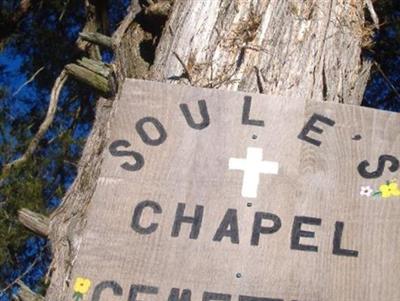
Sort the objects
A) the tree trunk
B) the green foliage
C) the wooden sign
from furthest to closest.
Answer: the green foliage, the tree trunk, the wooden sign

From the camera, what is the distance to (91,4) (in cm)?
533

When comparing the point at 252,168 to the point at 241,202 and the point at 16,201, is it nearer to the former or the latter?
the point at 241,202

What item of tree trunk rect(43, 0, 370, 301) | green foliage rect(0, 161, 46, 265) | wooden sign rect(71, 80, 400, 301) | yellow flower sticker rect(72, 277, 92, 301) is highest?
green foliage rect(0, 161, 46, 265)

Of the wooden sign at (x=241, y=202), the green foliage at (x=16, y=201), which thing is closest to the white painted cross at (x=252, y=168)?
the wooden sign at (x=241, y=202)

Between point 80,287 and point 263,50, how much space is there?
26.2 inches

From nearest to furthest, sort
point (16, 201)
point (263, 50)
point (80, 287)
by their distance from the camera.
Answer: point (80, 287)
point (263, 50)
point (16, 201)

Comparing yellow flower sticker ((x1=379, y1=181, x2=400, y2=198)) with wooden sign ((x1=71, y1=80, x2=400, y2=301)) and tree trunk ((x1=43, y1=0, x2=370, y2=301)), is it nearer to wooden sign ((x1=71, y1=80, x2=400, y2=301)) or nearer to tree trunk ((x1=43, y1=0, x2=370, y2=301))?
wooden sign ((x1=71, y1=80, x2=400, y2=301))

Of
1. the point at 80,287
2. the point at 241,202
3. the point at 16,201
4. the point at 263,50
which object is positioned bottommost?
the point at 80,287

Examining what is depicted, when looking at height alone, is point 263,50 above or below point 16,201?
below

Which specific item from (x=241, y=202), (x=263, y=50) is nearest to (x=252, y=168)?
(x=241, y=202)

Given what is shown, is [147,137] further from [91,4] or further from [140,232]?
[91,4]

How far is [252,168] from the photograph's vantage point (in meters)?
1.60

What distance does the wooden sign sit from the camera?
5.03ft

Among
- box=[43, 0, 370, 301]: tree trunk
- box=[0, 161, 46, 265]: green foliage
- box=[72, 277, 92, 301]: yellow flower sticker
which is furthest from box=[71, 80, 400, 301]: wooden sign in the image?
box=[0, 161, 46, 265]: green foliage
